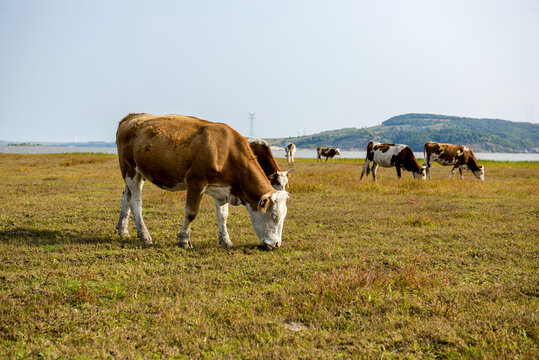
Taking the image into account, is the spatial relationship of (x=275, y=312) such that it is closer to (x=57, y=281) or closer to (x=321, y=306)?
(x=321, y=306)

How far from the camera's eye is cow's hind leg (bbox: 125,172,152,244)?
25.4 ft

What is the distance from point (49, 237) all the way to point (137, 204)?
1.94 meters

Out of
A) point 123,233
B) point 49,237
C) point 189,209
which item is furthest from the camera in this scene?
point 123,233

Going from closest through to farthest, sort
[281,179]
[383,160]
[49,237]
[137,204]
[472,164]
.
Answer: [49,237], [137,204], [281,179], [383,160], [472,164]

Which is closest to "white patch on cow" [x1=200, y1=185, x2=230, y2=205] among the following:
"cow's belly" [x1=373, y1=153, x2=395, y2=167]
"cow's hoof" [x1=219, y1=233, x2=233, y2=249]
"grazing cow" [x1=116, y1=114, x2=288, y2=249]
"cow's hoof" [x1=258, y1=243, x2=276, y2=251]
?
"grazing cow" [x1=116, y1=114, x2=288, y2=249]

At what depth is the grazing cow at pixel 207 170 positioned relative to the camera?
6934 mm

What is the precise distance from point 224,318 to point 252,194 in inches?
122

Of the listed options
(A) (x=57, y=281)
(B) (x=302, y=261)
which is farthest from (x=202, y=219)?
(A) (x=57, y=281)

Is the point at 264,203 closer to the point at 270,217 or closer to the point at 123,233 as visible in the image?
the point at 270,217

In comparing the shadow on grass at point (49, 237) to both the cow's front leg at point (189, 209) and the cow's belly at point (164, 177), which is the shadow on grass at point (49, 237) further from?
the cow's belly at point (164, 177)

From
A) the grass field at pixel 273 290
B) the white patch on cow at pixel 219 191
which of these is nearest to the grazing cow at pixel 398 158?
the grass field at pixel 273 290

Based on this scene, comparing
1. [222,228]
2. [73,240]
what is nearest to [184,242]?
[222,228]

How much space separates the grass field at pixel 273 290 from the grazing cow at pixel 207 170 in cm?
63

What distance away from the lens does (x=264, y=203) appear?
670 cm
